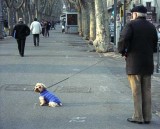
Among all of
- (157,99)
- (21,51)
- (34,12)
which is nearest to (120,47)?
(157,99)

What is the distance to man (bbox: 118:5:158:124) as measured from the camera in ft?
26.1

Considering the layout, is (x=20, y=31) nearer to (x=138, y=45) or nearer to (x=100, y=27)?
(x=100, y=27)

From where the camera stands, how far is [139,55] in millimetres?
8000

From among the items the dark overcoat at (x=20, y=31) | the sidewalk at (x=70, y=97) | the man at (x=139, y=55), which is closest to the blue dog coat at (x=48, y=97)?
the sidewalk at (x=70, y=97)

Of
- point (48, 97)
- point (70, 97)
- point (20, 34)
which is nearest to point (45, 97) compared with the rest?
point (48, 97)

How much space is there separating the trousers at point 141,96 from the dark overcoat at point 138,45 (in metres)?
0.14

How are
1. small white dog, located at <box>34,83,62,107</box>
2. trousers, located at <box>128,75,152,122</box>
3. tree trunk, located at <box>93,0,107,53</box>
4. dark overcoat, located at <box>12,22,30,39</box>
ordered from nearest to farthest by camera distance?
trousers, located at <box>128,75,152,122</box> < small white dog, located at <box>34,83,62,107</box> < dark overcoat, located at <box>12,22,30,39</box> < tree trunk, located at <box>93,0,107,53</box>

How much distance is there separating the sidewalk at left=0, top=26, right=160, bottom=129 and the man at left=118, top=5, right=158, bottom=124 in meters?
0.33

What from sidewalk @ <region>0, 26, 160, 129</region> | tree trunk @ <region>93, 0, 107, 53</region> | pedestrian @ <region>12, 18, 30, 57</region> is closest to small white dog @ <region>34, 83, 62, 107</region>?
sidewalk @ <region>0, 26, 160, 129</region>

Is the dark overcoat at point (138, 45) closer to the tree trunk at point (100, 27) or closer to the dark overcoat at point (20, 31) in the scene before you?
the dark overcoat at point (20, 31)

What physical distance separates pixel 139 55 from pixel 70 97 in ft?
10.0

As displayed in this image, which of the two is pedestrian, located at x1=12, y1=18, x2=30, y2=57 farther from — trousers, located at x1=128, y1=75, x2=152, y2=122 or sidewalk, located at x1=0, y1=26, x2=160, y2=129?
trousers, located at x1=128, y1=75, x2=152, y2=122

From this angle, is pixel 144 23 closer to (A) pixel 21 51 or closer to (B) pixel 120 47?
(B) pixel 120 47

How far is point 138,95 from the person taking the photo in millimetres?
8086
